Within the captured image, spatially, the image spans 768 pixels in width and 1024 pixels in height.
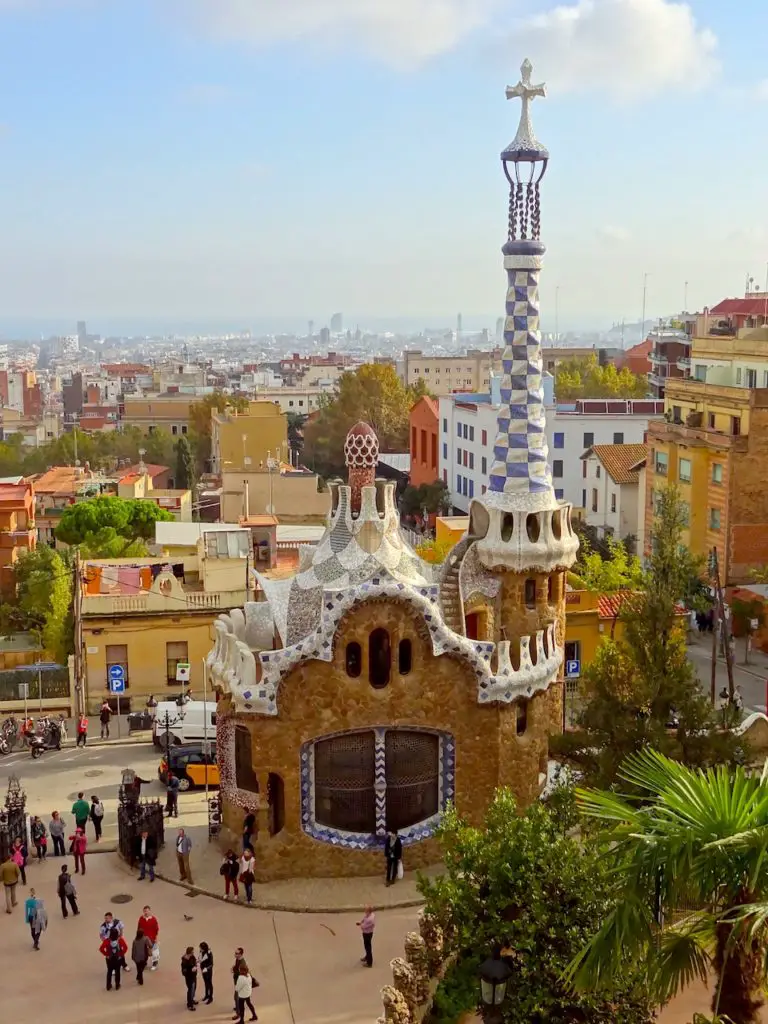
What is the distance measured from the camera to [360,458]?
2206cm

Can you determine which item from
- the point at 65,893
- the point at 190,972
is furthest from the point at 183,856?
the point at 190,972

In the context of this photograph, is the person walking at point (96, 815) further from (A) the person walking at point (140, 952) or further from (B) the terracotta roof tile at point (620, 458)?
(B) the terracotta roof tile at point (620, 458)

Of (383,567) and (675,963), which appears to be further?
(383,567)

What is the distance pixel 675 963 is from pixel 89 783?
63.9 feet

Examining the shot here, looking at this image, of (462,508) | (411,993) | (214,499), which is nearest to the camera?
(411,993)

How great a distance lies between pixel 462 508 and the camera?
70500 mm

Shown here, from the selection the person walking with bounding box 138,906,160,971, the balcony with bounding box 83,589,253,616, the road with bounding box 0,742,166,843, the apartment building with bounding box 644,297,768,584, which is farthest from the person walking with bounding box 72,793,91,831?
the apartment building with bounding box 644,297,768,584

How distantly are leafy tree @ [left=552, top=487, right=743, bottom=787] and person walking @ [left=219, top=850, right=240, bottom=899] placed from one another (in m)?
6.23

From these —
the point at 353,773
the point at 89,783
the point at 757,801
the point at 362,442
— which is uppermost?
the point at 362,442

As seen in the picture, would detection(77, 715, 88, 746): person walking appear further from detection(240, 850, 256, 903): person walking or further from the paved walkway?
detection(240, 850, 256, 903): person walking

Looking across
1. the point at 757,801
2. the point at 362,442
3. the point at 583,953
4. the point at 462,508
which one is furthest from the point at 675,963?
the point at 462,508

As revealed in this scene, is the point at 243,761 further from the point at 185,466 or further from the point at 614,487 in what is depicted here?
the point at 185,466

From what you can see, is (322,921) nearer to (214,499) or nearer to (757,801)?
(757,801)

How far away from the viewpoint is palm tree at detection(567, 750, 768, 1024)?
1009cm
